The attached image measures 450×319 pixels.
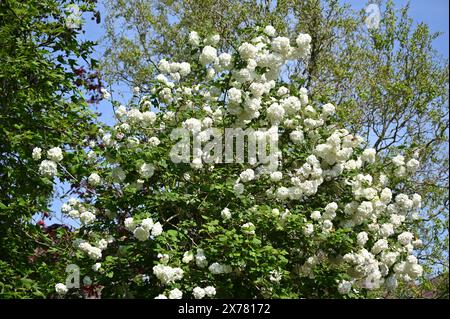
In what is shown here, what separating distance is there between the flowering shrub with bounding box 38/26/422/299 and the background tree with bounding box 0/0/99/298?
23 centimetres

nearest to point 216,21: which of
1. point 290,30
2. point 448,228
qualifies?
point 290,30

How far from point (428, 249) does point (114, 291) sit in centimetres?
623

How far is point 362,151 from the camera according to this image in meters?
5.69

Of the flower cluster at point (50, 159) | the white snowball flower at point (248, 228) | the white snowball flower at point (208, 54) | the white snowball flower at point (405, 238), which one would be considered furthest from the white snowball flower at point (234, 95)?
the white snowball flower at point (405, 238)

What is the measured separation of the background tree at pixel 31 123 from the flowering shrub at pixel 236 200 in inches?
9.1

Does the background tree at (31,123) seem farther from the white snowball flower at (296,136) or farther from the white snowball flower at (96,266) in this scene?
the white snowball flower at (296,136)

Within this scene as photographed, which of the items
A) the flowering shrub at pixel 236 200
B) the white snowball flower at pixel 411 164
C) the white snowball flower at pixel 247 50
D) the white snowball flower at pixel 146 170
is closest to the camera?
the flowering shrub at pixel 236 200

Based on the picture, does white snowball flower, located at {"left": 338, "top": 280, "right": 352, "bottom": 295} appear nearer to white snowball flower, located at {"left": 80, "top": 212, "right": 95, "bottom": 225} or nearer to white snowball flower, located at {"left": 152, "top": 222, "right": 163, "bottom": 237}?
white snowball flower, located at {"left": 152, "top": 222, "right": 163, "bottom": 237}

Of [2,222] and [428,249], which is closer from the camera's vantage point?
[2,222]

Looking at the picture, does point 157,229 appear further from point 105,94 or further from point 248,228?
point 105,94

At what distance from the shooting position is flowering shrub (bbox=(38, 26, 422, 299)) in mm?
4609

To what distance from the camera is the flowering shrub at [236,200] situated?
461 cm

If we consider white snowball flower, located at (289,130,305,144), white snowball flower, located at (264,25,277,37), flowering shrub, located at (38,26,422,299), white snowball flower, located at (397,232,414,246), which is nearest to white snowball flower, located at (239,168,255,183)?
flowering shrub, located at (38,26,422,299)
